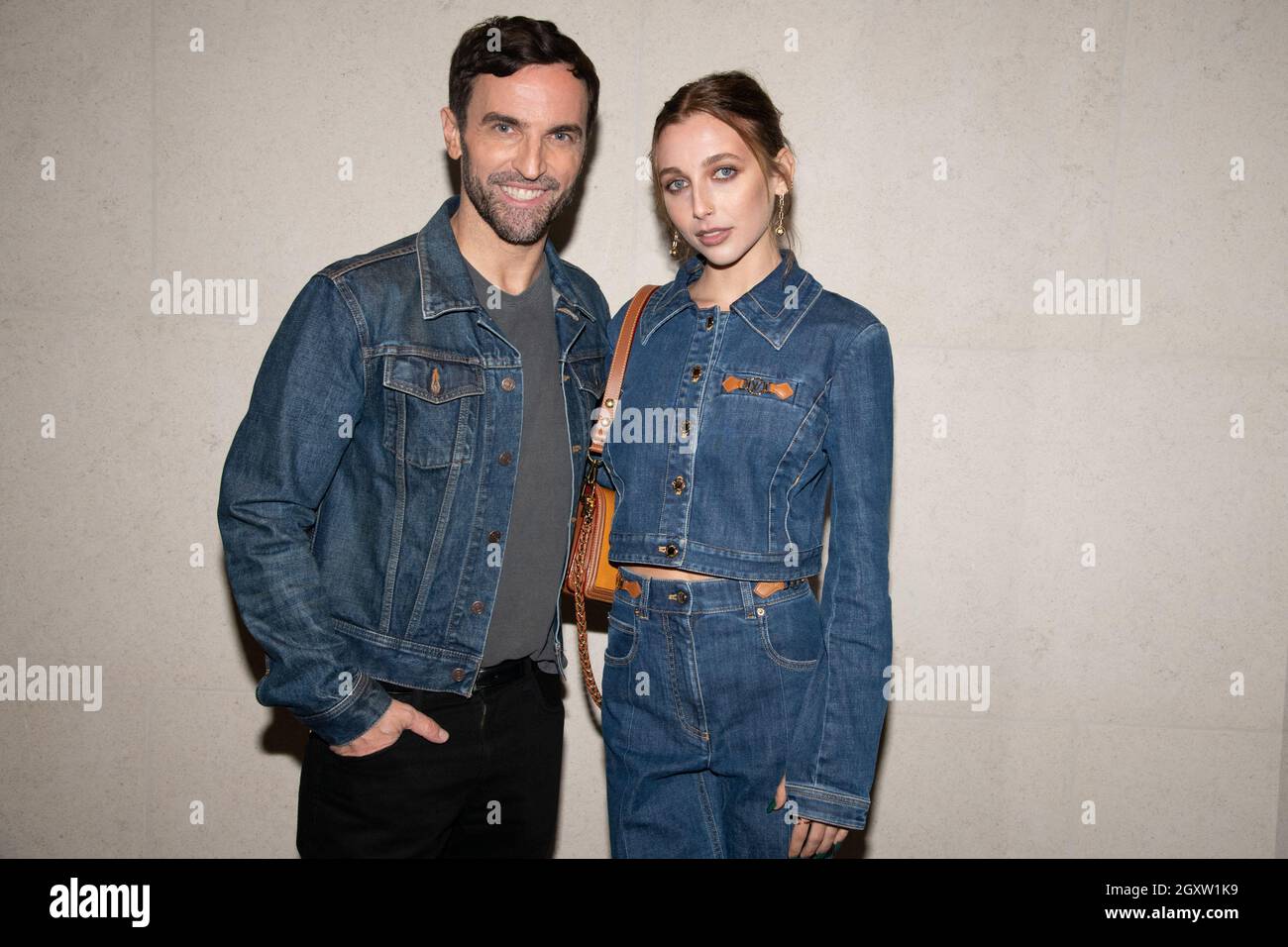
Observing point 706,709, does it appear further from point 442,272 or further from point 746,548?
point 442,272

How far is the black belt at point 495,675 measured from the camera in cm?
214

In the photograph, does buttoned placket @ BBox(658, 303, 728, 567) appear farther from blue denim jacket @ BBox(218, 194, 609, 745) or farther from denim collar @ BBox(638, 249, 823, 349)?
blue denim jacket @ BBox(218, 194, 609, 745)

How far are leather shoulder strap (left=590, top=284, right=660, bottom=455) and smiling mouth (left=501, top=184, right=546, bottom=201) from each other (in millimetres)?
367

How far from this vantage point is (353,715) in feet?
6.50

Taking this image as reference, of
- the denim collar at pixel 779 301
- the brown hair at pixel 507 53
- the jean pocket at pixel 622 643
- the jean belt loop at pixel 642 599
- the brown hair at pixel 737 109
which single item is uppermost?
the brown hair at pixel 507 53

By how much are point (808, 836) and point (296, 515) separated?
52.2 inches

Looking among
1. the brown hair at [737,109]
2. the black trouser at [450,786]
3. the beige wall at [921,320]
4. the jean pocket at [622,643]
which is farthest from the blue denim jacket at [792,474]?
the beige wall at [921,320]

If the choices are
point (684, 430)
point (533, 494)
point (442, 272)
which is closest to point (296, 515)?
point (533, 494)

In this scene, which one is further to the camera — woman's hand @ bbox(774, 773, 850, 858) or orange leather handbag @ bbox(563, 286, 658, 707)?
orange leather handbag @ bbox(563, 286, 658, 707)

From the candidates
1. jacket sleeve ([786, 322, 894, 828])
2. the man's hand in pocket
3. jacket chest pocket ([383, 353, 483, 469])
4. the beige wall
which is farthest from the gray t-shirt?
the beige wall

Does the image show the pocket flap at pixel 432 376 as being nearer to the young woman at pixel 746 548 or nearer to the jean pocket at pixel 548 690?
the young woman at pixel 746 548

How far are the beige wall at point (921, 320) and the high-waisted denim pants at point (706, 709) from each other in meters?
1.30

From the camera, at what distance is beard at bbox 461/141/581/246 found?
2.16 metres
